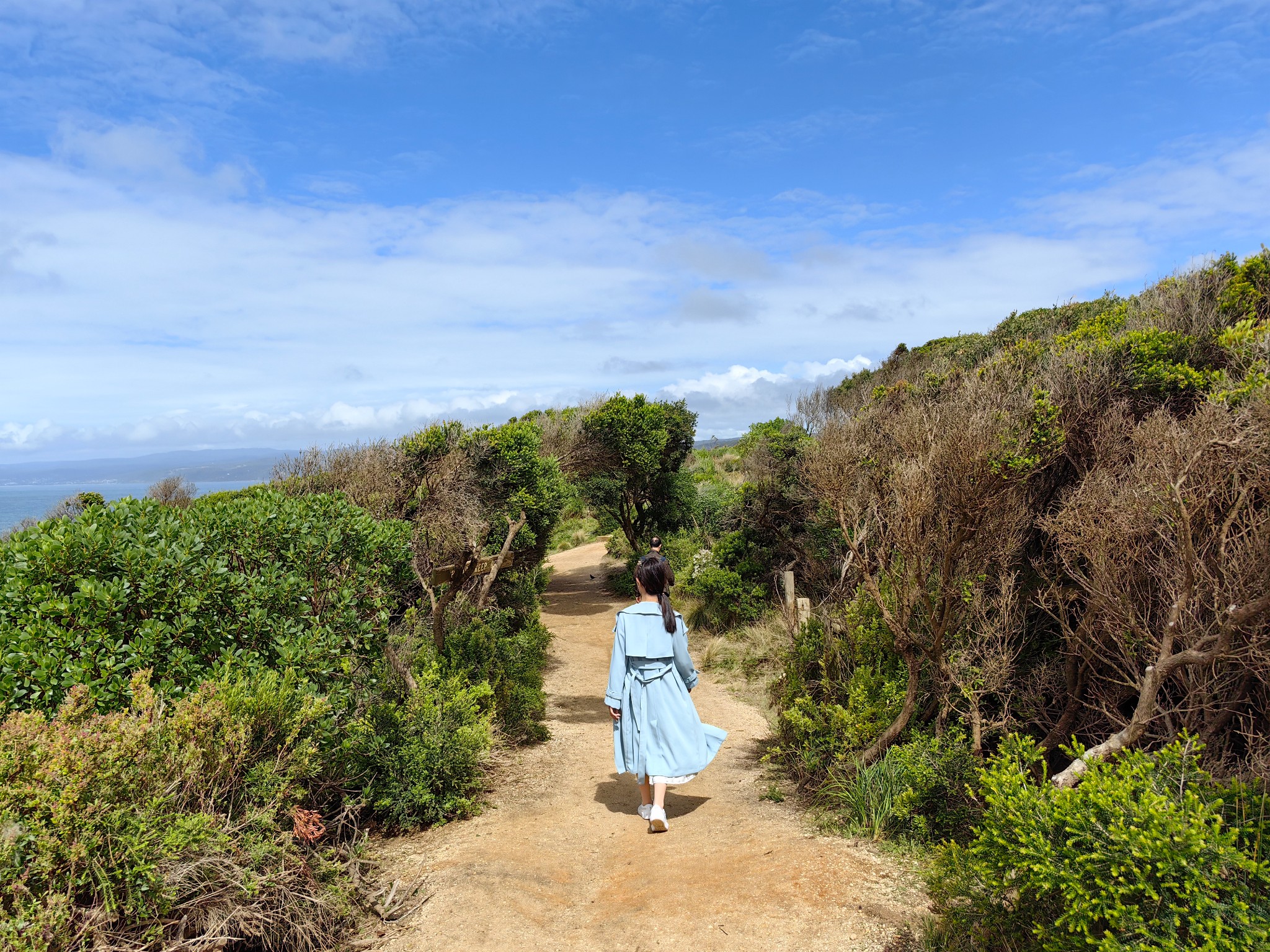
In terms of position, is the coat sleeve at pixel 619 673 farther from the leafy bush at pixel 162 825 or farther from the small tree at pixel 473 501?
the small tree at pixel 473 501

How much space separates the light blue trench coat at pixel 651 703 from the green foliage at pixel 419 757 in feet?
4.53

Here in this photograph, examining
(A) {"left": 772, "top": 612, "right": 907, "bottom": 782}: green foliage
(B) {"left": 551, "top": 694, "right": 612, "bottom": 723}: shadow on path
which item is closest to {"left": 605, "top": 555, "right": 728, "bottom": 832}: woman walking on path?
(A) {"left": 772, "top": 612, "right": 907, "bottom": 782}: green foliage

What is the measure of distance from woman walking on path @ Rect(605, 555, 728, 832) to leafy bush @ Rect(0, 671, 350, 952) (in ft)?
6.97

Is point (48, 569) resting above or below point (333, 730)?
above

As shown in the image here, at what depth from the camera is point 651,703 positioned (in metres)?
5.46

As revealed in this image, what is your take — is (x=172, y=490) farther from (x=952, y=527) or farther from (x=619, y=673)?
(x=952, y=527)

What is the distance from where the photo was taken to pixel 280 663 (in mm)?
4453

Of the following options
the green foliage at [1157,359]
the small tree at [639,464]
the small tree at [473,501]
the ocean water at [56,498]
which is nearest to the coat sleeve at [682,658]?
the small tree at [473,501]

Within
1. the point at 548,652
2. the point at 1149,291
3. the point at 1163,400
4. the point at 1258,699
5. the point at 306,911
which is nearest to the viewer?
the point at 306,911

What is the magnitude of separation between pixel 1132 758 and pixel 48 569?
5.14 m

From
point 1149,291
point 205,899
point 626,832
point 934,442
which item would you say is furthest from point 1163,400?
point 205,899

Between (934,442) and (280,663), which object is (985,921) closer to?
(934,442)

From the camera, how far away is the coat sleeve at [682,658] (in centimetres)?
556

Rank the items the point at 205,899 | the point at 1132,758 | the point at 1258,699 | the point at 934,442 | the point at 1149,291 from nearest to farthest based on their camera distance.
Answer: the point at 1132,758, the point at 205,899, the point at 1258,699, the point at 934,442, the point at 1149,291
